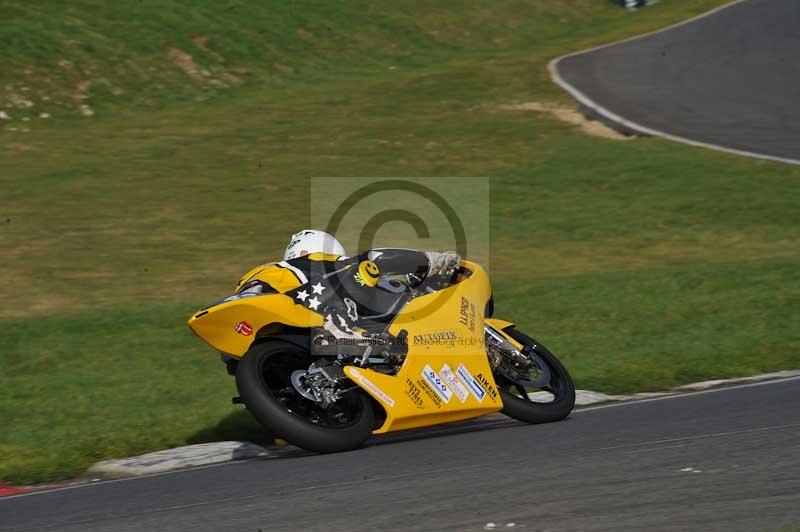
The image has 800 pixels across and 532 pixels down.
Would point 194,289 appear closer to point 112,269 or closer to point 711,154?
point 112,269

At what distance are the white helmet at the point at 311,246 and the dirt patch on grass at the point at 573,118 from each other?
529 inches

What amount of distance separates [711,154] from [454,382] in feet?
41.6

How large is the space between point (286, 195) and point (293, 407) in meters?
10.9

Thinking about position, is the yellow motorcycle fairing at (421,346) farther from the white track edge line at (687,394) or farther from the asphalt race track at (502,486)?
the white track edge line at (687,394)

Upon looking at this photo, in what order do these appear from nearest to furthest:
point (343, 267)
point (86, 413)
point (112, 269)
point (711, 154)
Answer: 1. point (343, 267)
2. point (86, 413)
3. point (112, 269)
4. point (711, 154)

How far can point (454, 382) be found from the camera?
710 centimetres

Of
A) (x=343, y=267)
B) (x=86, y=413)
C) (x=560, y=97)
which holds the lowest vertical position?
(x=86, y=413)

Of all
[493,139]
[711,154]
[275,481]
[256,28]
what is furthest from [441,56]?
[275,481]

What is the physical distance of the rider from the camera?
6.89 metres

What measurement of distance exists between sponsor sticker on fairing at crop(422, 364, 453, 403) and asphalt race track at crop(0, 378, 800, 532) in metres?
0.29

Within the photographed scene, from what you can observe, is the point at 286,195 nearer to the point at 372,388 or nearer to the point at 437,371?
the point at 437,371

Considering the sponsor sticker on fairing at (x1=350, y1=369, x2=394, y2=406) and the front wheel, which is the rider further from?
the front wheel
